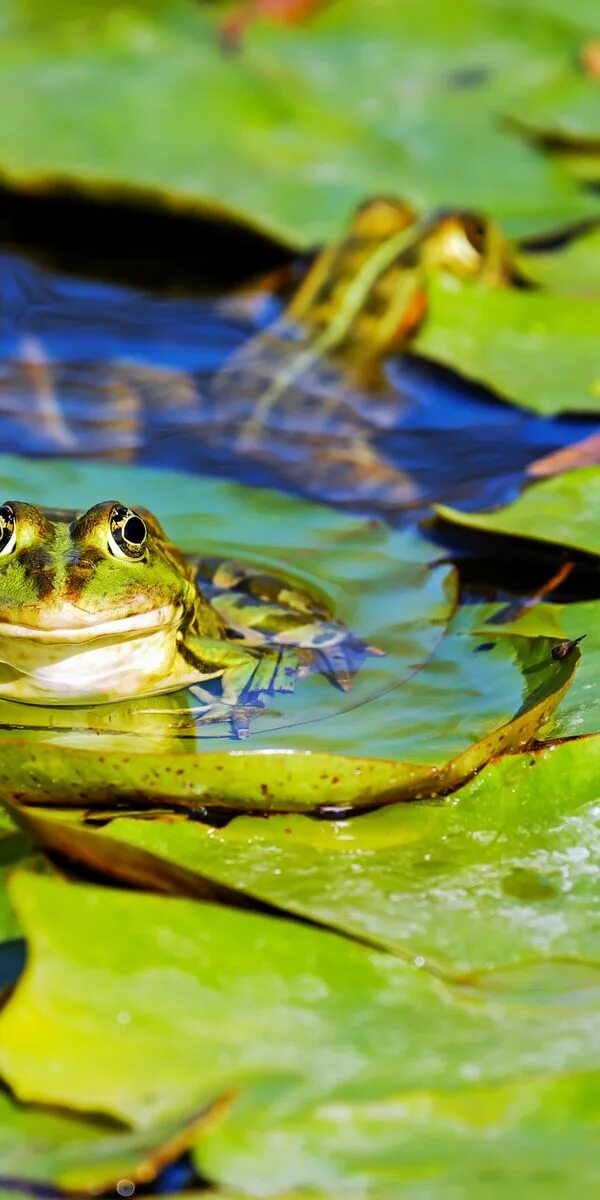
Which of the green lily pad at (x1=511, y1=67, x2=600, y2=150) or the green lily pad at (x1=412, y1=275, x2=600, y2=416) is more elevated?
the green lily pad at (x1=511, y1=67, x2=600, y2=150)

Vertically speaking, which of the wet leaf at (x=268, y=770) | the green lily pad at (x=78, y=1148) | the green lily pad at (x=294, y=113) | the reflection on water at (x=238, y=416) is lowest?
the green lily pad at (x=78, y=1148)

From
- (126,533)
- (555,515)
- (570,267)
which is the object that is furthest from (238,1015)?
(570,267)

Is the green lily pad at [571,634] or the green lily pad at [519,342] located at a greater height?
the green lily pad at [519,342]

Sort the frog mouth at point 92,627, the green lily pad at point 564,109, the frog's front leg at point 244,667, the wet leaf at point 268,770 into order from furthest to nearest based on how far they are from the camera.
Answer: the green lily pad at point 564,109
the frog's front leg at point 244,667
the frog mouth at point 92,627
the wet leaf at point 268,770

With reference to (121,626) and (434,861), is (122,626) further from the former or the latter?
(434,861)

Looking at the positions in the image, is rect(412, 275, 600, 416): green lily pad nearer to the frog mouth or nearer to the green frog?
the green frog

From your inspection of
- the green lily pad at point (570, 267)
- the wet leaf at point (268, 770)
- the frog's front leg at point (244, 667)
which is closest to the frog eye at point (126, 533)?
the frog's front leg at point (244, 667)

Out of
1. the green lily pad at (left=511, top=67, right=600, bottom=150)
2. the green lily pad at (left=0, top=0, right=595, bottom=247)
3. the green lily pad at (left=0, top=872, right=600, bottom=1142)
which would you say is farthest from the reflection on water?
the green lily pad at (left=0, top=872, right=600, bottom=1142)

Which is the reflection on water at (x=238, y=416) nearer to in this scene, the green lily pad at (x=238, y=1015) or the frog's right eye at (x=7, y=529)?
the frog's right eye at (x=7, y=529)
